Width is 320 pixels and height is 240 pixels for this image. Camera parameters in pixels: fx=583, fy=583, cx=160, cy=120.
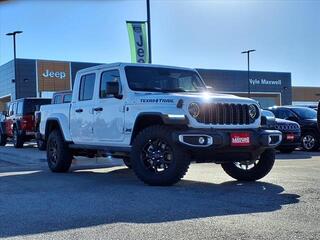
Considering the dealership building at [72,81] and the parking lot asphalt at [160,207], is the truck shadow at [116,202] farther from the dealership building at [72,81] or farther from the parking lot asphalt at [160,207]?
the dealership building at [72,81]

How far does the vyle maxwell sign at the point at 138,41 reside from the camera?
19661 mm

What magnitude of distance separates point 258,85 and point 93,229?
6767 centimetres

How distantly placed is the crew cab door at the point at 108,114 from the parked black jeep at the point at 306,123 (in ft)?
32.0

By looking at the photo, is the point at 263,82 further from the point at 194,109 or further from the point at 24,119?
the point at 194,109

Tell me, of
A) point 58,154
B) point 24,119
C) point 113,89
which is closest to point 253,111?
point 113,89

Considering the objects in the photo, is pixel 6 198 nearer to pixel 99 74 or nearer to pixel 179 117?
pixel 179 117

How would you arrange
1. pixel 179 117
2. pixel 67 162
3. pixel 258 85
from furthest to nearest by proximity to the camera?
pixel 258 85, pixel 67 162, pixel 179 117

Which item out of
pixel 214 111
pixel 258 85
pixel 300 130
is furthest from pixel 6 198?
pixel 258 85

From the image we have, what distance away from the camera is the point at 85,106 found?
1156 cm

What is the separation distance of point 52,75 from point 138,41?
3818cm

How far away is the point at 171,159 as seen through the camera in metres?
9.16

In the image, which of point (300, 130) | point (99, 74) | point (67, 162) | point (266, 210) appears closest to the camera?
point (266, 210)

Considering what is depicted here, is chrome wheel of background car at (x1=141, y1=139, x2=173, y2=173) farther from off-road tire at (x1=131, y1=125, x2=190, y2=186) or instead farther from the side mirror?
the side mirror

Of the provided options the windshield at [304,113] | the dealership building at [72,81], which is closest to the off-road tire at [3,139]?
the windshield at [304,113]
